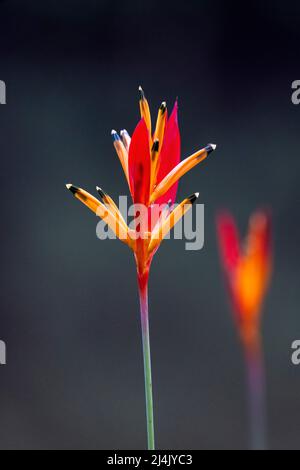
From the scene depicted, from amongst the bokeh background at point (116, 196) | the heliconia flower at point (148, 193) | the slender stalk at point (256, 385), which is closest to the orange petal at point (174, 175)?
the heliconia flower at point (148, 193)

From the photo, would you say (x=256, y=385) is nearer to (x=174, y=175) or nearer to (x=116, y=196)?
(x=174, y=175)

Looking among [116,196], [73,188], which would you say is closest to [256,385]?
[73,188]

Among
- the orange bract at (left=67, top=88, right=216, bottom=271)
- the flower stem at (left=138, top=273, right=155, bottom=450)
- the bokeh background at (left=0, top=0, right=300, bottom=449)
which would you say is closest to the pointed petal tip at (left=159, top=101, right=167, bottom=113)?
the orange bract at (left=67, top=88, right=216, bottom=271)

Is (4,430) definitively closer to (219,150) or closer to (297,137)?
(219,150)

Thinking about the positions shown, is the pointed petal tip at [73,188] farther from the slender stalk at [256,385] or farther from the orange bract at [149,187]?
the slender stalk at [256,385]

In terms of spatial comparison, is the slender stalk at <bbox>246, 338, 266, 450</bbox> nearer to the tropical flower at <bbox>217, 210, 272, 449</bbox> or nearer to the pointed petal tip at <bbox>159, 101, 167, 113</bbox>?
the tropical flower at <bbox>217, 210, 272, 449</bbox>
